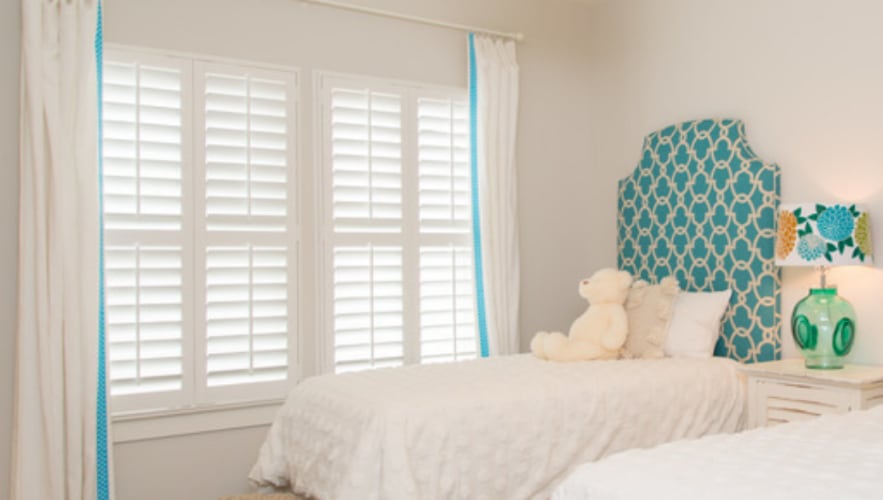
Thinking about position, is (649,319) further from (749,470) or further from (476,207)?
(749,470)

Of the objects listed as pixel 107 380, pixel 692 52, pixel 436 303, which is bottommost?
pixel 107 380

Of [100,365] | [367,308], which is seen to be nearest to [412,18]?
[367,308]

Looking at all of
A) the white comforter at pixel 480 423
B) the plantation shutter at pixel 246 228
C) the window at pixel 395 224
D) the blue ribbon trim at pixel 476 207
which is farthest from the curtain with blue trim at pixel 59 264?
the blue ribbon trim at pixel 476 207

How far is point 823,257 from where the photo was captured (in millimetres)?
2820

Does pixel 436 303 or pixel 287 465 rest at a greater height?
pixel 436 303

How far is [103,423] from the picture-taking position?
3010mm

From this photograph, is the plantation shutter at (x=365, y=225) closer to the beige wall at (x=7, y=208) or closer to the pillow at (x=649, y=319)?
the pillow at (x=649, y=319)

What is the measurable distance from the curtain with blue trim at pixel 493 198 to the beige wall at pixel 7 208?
6.57 ft

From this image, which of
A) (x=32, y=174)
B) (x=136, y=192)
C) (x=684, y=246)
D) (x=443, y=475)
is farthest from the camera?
(x=684, y=246)

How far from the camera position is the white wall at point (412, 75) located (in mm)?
3205

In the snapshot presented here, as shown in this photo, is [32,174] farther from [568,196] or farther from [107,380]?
[568,196]

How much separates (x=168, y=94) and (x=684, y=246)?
2416 millimetres

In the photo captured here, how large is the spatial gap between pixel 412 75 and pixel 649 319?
5.28 feet

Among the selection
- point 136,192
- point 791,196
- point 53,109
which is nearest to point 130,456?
point 136,192
